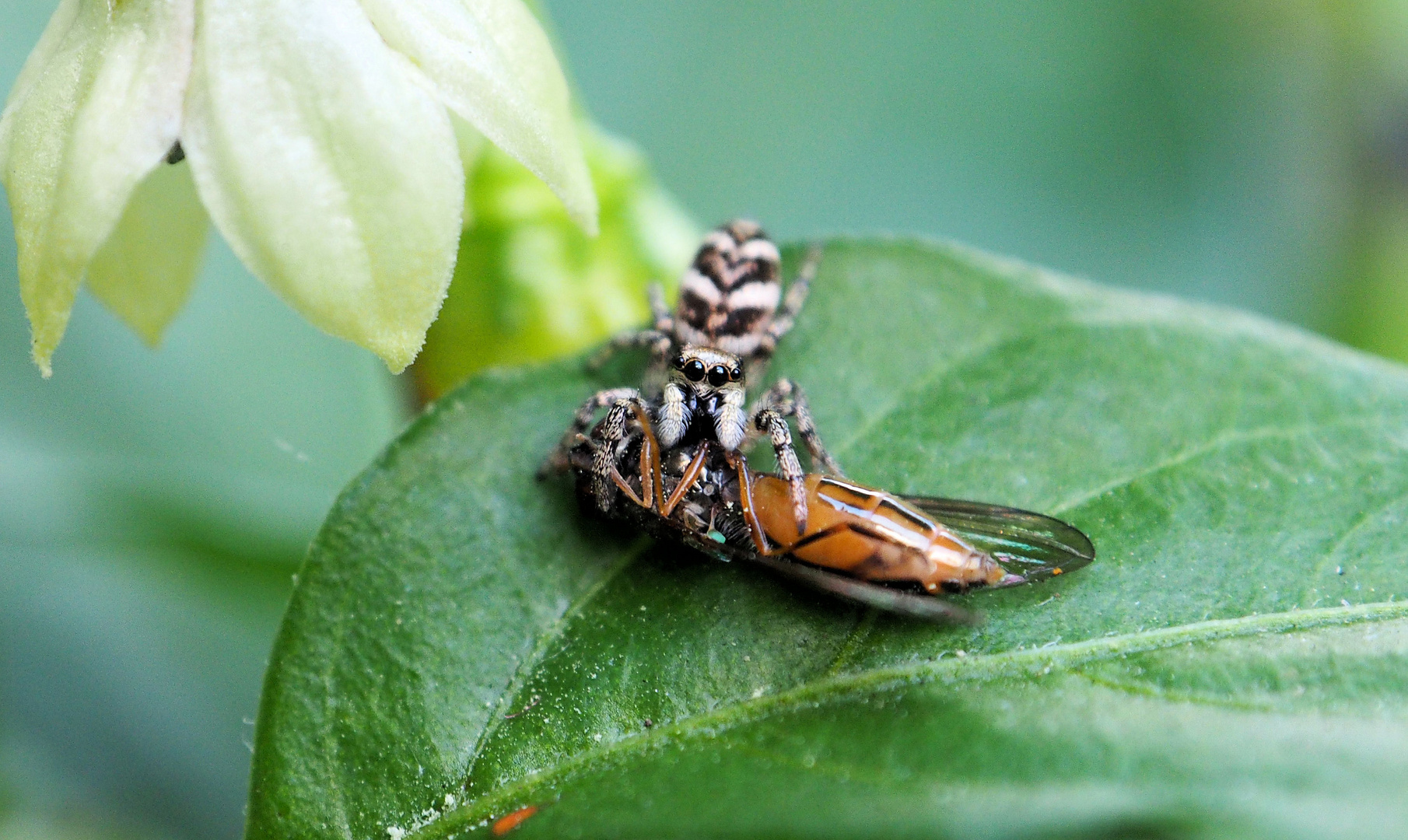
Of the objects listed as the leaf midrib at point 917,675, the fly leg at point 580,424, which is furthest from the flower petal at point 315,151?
the leaf midrib at point 917,675

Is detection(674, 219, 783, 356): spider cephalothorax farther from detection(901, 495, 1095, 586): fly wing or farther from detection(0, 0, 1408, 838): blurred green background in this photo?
detection(0, 0, 1408, 838): blurred green background

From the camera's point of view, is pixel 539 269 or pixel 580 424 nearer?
pixel 580 424

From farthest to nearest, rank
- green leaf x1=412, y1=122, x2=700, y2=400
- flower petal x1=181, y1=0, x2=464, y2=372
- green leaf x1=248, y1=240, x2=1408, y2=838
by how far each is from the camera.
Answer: green leaf x1=412, y1=122, x2=700, y2=400
flower petal x1=181, y1=0, x2=464, y2=372
green leaf x1=248, y1=240, x2=1408, y2=838

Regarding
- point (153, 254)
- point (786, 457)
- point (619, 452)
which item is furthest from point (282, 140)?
point (786, 457)

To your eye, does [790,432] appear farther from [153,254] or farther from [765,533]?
[153,254]

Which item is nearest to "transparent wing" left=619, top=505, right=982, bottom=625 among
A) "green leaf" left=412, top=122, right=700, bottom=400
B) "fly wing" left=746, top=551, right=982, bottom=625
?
"fly wing" left=746, top=551, right=982, bottom=625

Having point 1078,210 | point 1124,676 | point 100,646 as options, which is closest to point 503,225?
point 1124,676
